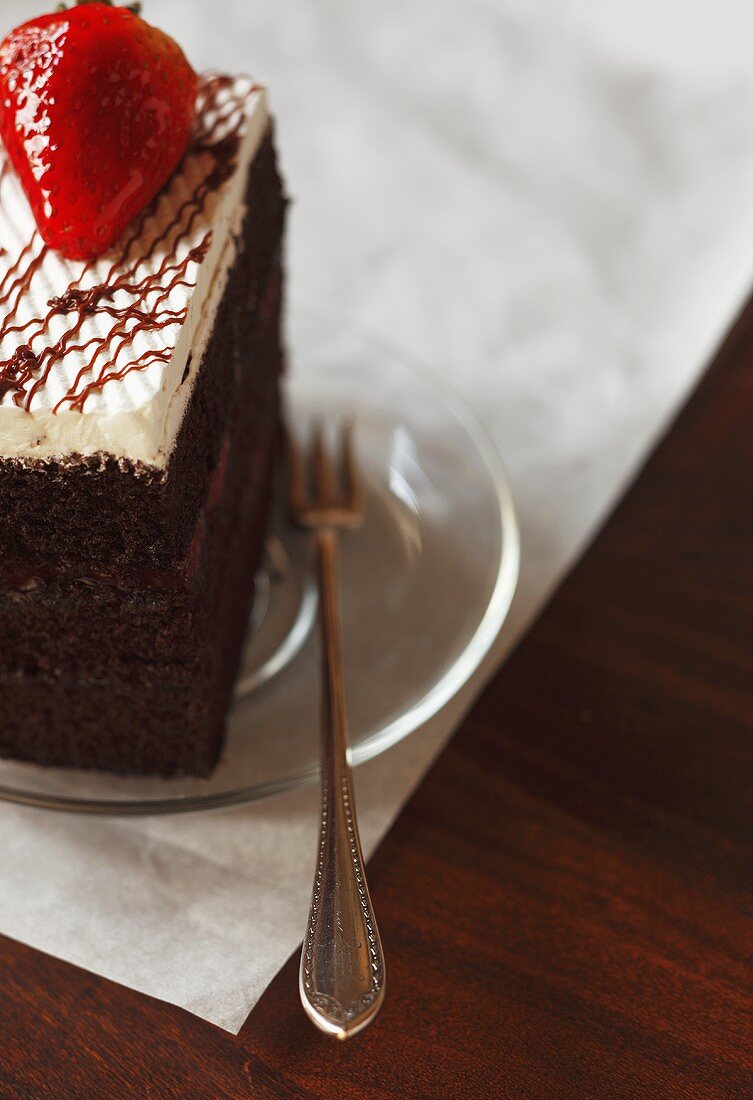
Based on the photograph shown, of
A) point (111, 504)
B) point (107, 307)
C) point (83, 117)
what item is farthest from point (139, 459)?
point (83, 117)

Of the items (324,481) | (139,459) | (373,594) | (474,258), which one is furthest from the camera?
(474,258)

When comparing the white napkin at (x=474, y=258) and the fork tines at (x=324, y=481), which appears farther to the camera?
the fork tines at (x=324, y=481)

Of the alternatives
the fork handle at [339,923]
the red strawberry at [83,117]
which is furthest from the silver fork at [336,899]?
the red strawberry at [83,117]

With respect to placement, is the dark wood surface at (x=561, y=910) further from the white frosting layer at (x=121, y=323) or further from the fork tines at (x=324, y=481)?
the white frosting layer at (x=121, y=323)

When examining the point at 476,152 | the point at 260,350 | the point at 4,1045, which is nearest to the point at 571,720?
the point at 260,350

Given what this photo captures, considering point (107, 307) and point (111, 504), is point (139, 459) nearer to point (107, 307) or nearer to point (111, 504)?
point (111, 504)

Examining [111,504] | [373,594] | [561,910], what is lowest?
[561,910]

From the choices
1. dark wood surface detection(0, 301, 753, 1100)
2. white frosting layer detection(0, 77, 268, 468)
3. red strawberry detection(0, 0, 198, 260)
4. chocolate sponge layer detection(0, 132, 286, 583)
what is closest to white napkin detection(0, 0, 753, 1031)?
dark wood surface detection(0, 301, 753, 1100)
